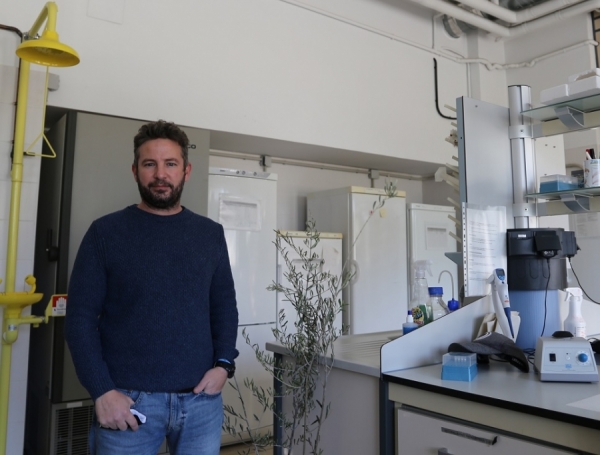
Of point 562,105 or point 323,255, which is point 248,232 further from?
point 562,105

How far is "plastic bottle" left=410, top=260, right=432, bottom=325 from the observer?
5.82 ft

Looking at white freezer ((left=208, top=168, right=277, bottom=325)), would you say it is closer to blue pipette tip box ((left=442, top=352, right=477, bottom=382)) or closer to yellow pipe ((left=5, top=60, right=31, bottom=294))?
yellow pipe ((left=5, top=60, right=31, bottom=294))

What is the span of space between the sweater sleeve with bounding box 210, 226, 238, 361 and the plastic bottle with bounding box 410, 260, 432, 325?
2.19 feet

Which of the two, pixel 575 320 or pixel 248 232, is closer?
pixel 575 320

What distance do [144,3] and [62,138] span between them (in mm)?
982

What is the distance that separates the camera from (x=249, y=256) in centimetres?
318

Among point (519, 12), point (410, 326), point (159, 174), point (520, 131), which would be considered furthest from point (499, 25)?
point (159, 174)

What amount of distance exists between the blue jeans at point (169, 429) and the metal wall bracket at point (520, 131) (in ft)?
4.96

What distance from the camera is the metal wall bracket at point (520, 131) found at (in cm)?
198

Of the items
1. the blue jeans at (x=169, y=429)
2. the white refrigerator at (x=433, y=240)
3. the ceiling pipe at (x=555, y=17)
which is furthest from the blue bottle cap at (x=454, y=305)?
the ceiling pipe at (x=555, y=17)

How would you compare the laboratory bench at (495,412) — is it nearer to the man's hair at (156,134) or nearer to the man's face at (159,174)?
the man's face at (159,174)

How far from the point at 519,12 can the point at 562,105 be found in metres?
3.00

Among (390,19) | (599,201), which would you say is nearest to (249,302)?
(599,201)

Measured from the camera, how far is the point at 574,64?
4254mm
